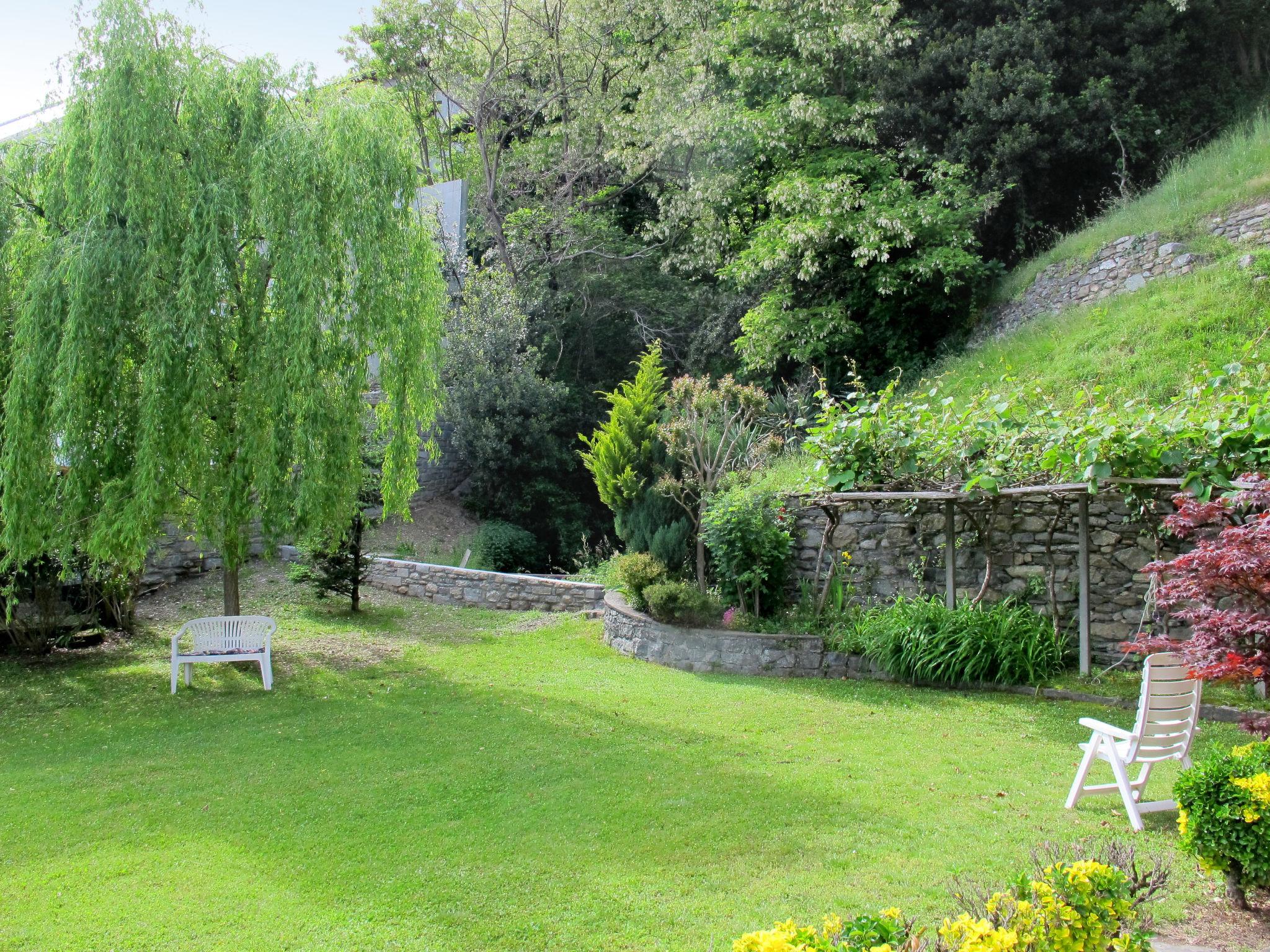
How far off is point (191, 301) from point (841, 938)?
7.84 metres

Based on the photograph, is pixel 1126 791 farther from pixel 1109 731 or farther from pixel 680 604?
pixel 680 604

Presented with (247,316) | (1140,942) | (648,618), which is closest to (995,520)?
(648,618)

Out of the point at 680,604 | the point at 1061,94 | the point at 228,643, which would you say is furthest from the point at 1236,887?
the point at 1061,94

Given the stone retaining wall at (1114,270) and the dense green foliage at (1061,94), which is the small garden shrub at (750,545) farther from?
the dense green foliage at (1061,94)

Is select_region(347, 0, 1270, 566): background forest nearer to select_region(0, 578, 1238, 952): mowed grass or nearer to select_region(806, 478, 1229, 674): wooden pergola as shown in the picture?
select_region(806, 478, 1229, 674): wooden pergola

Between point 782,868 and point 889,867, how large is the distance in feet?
1.63

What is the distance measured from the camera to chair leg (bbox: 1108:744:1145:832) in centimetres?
456

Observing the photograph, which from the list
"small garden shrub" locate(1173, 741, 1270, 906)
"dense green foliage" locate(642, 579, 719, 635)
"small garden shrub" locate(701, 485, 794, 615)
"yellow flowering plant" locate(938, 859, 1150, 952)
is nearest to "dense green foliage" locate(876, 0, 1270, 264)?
"small garden shrub" locate(701, 485, 794, 615)

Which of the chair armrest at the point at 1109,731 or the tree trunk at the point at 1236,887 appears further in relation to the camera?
the chair armrest at the point at 1109,731

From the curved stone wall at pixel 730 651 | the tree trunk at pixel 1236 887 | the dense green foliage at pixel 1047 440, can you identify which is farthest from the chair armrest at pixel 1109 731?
the curved stone wall at pixel 730 651

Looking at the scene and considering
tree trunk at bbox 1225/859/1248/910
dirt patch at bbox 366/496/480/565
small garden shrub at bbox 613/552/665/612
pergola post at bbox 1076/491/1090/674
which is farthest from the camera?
dirt patch at bbox 366/496/480/565

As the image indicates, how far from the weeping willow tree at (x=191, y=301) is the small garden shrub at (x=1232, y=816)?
730 cm

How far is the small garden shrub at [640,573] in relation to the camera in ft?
33.4

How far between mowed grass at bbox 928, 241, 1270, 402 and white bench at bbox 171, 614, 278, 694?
860cm
